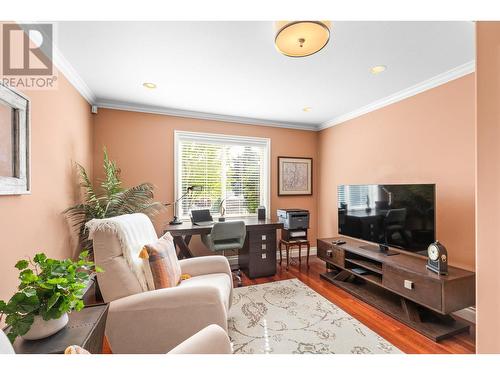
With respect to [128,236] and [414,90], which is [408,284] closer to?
[414,90]

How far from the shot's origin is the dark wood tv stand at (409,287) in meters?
1.72

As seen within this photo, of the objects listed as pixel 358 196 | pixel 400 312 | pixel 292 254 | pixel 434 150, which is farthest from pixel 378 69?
pixel 292 254

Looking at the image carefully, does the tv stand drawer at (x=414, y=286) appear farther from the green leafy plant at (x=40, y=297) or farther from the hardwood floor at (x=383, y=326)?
the green leafy plant at (x=40, y=297)

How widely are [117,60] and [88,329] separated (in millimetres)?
1977

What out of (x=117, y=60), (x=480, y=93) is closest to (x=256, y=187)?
(x=117, y=60)

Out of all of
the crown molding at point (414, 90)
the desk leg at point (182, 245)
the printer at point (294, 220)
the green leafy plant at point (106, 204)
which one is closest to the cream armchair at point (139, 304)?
the green leafy plant at point (106, 204)

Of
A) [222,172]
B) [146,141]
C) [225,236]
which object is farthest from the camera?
[222,172]

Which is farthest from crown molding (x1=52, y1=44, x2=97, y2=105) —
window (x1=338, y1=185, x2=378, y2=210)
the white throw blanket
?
window (x1=338, y1=185, x2=378, y2=210)

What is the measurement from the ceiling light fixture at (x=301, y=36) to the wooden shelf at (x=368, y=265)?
84.6 inches

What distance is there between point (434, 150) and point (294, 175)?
194 cm

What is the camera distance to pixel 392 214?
7.44ft

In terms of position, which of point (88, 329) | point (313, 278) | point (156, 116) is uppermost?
point (156, 116)

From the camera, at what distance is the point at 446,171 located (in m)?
2.12
